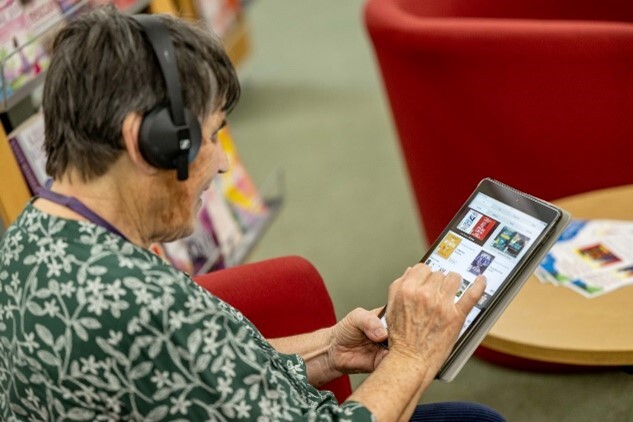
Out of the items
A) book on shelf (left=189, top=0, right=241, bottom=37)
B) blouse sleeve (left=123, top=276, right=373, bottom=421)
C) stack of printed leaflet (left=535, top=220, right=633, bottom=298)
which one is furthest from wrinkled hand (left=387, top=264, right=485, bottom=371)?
book on shelf (left=189, top=0, right=241, bottom=37)

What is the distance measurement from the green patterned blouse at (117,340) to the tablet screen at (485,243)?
0.42m

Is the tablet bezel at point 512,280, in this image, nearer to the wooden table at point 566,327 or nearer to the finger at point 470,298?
the finger at point 470,298

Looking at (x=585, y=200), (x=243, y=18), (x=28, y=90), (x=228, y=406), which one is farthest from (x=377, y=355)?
(x=243, y=18)

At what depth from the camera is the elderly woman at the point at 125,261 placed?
1.14 meters

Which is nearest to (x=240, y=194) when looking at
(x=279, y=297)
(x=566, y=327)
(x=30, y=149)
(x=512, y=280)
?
(x=30, y=149)

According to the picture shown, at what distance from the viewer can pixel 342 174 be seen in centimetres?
372

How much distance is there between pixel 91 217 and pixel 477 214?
0.69 meters

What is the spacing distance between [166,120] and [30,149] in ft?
3.98

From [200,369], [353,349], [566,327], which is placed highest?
[200,369]

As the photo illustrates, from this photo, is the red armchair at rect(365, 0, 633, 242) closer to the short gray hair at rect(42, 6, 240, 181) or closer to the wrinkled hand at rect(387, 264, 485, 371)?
the wrinkled hand at rect(387, 264, 485, 371)

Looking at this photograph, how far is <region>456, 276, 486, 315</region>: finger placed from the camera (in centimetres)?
140

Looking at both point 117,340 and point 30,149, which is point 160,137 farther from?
point 30,149

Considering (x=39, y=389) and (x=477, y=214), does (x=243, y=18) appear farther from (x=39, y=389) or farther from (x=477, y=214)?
(x=39, y=389)

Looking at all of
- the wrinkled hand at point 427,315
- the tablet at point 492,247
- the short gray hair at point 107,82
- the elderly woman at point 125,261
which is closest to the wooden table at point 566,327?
the tablet at point 492,247
